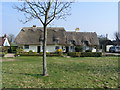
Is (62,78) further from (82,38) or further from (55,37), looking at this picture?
(82,38)

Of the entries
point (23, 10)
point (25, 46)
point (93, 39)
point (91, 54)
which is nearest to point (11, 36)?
point (25, 46)

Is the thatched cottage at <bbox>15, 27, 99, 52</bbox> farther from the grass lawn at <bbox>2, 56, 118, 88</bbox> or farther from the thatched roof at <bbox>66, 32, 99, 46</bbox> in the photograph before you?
the grass lawn at <bbox>2, 56, 118, 88</bbox>

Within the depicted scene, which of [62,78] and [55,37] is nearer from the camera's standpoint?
[62,78]

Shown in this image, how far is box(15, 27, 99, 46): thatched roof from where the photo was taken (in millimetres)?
37875

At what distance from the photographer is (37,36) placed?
128ft

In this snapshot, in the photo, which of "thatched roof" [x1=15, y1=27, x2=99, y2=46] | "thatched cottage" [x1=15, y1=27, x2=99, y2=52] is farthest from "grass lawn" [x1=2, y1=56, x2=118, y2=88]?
"thatched roof" [x1=15, y1=27, x2=99, y2=46]

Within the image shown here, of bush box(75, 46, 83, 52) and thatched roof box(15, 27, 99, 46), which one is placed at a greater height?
thatched roof box(15, 27, 99, 46)

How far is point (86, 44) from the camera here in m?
40.0

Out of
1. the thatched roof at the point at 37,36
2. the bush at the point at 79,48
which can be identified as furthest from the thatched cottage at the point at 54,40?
the bush at the point at 79,48

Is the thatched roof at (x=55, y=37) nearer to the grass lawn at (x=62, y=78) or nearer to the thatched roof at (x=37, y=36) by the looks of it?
the thatched roof at (x=37, y=36)

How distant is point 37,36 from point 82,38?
12090 mm

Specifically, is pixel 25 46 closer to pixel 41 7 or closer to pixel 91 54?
pixel 91 54

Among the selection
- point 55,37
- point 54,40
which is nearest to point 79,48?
point 54,40

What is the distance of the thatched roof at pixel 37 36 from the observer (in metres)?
37.8
